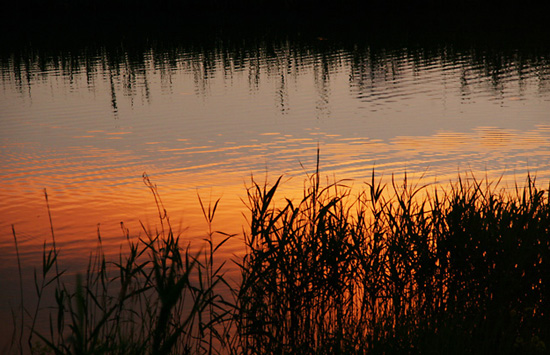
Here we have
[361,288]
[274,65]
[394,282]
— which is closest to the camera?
[394,282]

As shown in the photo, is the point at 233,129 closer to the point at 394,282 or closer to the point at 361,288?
the point at 361,288

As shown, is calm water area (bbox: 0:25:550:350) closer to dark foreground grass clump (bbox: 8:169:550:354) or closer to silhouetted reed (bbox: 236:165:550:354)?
dark foreground grass clump (bbox: 8:169:550:354)

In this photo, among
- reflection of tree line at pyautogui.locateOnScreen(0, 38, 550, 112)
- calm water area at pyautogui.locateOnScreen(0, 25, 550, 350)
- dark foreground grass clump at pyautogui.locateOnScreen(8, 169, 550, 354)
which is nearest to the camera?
dark foreground grass clump at pyautogui.locateOnScreen(8, 169, 550, 354)

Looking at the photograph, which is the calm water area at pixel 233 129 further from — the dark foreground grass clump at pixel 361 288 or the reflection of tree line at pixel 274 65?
the dark foreground grass clump at pixel 361 288

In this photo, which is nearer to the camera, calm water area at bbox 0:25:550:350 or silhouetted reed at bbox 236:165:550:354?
silhouetted reed at bbox 236:165:550:354

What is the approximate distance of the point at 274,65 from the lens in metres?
34.4

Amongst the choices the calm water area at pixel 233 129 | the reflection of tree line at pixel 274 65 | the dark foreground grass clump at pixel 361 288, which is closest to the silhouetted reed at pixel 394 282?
the dark foreground grass clump at pixel 361 288

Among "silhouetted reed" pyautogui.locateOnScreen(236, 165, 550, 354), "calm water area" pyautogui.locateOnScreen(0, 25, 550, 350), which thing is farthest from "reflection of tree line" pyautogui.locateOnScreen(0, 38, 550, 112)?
"silhouetted reed" pyautogui.locateOnScreen(236, 165, 550, 354)

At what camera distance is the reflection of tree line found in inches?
1075

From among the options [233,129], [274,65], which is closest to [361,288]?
[233,129]

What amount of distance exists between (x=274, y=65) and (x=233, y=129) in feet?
51.3

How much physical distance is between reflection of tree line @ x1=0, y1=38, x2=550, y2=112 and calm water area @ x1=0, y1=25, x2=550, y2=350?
0.13 meters

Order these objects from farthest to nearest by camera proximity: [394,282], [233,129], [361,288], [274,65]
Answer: [274,65]
[233,129]
[361,288]
[394,282]

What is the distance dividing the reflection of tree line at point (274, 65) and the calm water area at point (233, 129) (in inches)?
5.1
